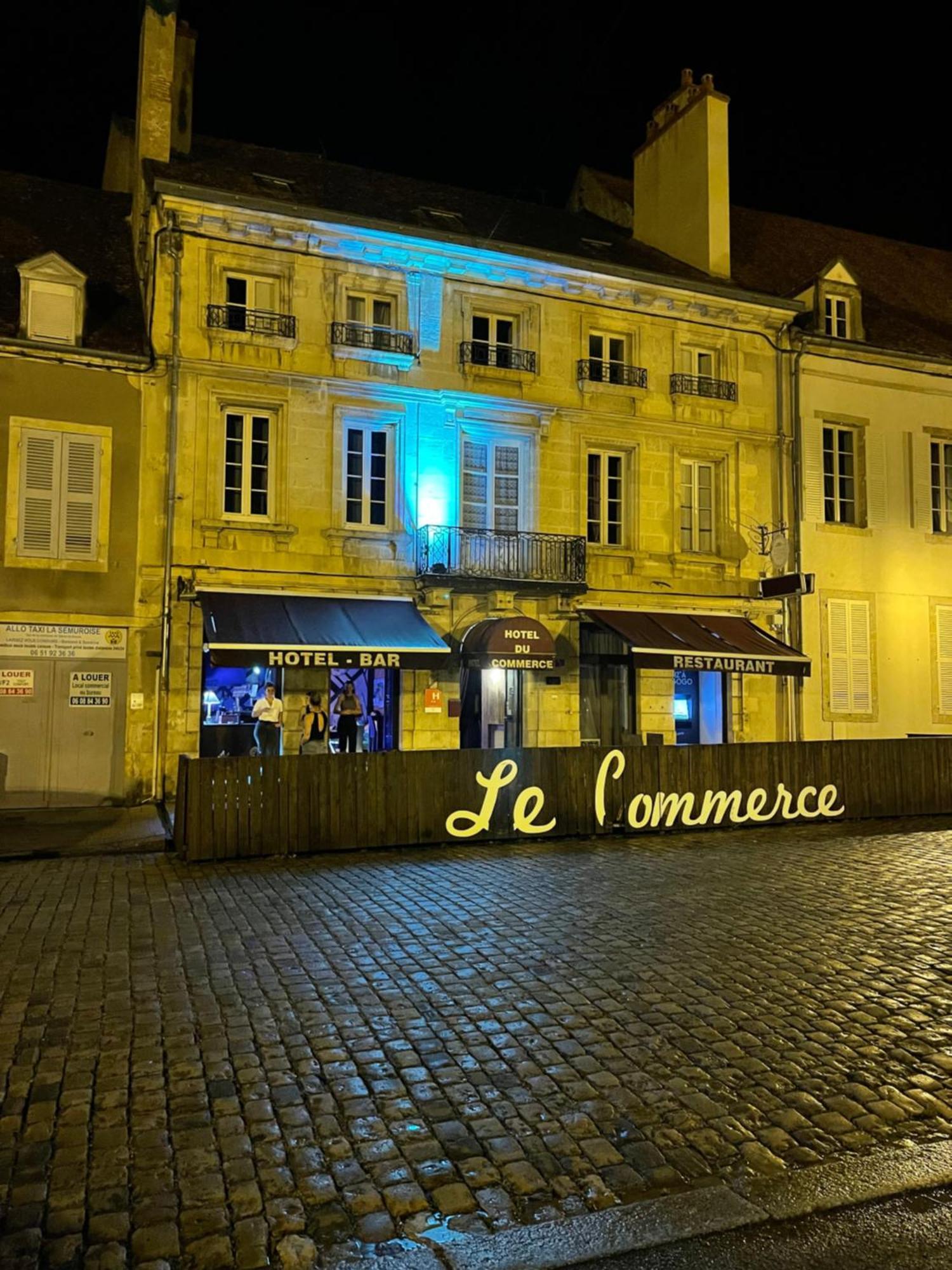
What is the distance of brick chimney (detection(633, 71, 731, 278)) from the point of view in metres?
20.1

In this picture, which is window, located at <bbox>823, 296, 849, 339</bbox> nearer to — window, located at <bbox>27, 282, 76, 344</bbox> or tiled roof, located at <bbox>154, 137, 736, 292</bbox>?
tiled roof, located at <bbox>154, 137, 736, 292</bbox>

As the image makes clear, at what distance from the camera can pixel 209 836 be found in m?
9.83

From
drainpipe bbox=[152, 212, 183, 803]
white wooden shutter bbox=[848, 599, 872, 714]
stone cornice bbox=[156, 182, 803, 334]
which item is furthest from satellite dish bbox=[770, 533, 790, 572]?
drainpipe bbox=[152, 212, 183, 803]

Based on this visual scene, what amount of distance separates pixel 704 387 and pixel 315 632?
981 centimetres

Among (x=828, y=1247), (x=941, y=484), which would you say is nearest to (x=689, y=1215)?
(x=828, y=1247)

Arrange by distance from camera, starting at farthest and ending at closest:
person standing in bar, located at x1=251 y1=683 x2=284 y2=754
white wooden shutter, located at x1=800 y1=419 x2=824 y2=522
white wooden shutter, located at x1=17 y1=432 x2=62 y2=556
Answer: white wooden shutter, located at x1=800 y1=419 x2=824 y2=522 < white wooden shutter, located at x1=17 y1=432 x2=62 y2=556 < person standing in bar, located at x1=251 y1=683 x2=284 y2=754

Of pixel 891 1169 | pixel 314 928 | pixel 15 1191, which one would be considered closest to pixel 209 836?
pixel 314 928

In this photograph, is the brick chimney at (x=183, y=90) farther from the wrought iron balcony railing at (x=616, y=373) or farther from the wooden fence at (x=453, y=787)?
the wooden fence at (x=453, y=787)

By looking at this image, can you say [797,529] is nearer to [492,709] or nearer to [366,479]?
[492,709]

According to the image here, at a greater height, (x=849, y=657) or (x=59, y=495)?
(x=59, y=495)

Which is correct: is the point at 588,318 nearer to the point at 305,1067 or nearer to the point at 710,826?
the point at 710,826

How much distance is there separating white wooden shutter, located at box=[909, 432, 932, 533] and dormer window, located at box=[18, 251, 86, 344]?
671 inches

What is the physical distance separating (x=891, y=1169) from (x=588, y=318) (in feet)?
56.0

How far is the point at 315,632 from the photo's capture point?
1470cm
